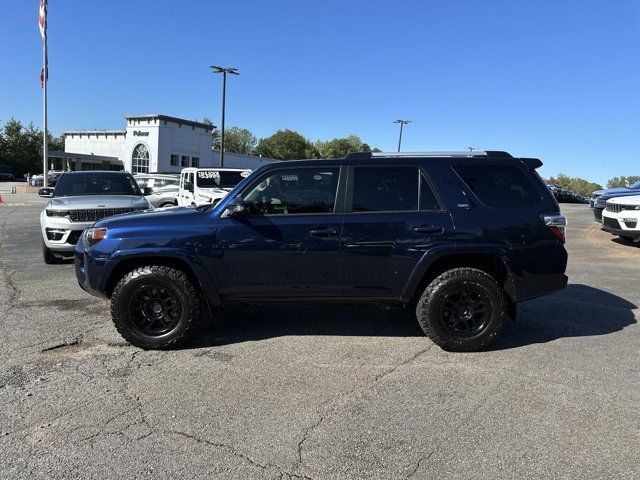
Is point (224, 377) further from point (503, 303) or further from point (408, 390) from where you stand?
→ point (503, 303)

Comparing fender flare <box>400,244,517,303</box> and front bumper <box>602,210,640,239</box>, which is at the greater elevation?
front bumper <box>602,210,640,239</box>

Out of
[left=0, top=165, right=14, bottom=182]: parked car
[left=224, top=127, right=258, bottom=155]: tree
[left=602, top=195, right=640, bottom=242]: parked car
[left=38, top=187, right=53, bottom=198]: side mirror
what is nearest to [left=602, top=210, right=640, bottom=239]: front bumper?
[left=602, top=195, right=640, bottom=242]: parked car

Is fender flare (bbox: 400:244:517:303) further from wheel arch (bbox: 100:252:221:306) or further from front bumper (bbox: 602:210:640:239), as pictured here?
front bumper (bbox: 602:210:640:239)

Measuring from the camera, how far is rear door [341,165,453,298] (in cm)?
458

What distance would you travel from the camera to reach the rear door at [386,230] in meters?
4.58

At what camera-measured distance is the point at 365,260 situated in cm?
460

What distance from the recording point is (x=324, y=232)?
15.0ft

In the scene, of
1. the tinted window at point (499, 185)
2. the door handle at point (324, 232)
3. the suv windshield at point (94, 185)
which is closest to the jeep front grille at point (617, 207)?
the tinted window at point (499, 185)

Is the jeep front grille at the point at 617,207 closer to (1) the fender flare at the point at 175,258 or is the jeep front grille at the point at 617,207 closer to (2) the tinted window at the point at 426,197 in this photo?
(2) the tinted window at the point at 426,197

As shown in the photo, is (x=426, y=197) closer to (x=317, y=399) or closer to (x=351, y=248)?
(x=351, y=248)

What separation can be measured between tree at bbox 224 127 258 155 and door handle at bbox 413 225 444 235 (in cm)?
9976

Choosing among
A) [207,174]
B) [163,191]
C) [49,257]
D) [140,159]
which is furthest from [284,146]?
[49,257]

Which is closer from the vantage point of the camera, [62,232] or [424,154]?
[424,154]

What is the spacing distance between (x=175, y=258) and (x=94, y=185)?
6331 millimetres
